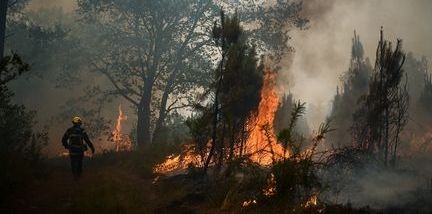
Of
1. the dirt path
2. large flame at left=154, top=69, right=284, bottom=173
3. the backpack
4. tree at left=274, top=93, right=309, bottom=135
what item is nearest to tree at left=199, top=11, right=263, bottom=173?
large flame at left=154, top=69, right=284, bottom=173

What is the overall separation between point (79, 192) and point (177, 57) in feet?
50.6

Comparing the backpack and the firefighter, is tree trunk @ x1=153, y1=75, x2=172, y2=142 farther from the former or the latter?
the backpack

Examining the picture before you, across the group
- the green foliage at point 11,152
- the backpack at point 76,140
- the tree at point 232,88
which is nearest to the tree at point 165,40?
the tree at point 232,88

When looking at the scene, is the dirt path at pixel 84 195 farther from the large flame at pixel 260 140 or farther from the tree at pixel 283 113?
the tree at pixel 283 113

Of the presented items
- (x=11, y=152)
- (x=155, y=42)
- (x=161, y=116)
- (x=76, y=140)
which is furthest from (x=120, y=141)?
(x=11, y=152)

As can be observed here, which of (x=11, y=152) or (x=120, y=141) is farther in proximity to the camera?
(x=120, y=141)

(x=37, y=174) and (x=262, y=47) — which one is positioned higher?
(x=262, y=47)

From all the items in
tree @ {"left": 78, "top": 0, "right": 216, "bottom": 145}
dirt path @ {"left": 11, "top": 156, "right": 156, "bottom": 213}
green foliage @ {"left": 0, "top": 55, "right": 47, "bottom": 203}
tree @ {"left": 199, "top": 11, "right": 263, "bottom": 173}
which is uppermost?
tree @ {"left": 78, "top": 0, "right": 216, "bottom": 145}

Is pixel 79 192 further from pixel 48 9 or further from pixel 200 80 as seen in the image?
pixel 48 9

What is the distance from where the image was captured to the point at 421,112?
3441 centimetres

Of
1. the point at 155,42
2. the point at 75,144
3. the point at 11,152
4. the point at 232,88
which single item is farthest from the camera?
the point at 155,42

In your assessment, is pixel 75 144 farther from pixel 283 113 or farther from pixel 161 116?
pixel 283 113

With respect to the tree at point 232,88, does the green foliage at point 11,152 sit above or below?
below

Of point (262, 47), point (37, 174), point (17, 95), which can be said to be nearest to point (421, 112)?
point (262, 47)
